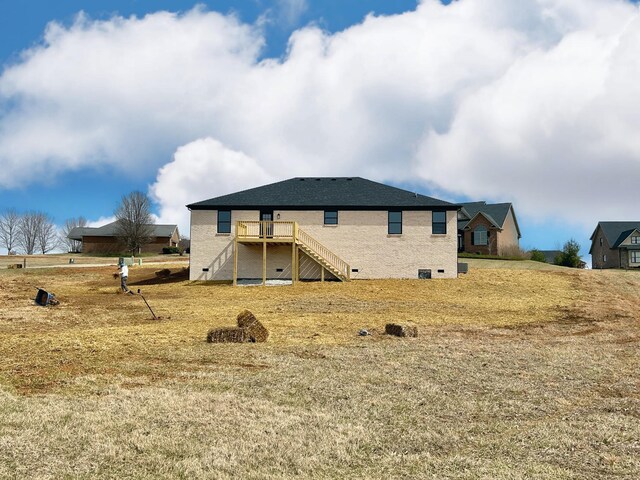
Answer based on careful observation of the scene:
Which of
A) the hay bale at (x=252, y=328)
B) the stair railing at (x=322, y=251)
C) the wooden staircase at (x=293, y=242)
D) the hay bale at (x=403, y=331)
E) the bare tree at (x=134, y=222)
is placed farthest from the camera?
the bare tree at (x=134, y=222)

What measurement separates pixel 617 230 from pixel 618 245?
3.96m

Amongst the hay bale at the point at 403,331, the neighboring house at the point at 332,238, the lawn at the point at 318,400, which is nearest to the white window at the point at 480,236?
the neighboring house at the point at 332,238

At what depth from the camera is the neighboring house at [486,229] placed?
5606 centimetres

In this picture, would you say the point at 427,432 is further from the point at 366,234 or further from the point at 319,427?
the point at 366,234

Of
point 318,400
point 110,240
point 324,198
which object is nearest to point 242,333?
point 318,400

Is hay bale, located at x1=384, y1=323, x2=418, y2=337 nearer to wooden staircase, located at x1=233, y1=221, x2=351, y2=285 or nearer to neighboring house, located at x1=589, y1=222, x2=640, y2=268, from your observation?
wooden staircase, located at x1=233, y1=221, x2=351, y2=285

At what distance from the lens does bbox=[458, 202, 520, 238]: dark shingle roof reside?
5681 centimetres

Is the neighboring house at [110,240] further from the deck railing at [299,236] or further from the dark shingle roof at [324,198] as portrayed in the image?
the deck railing at [299,236]

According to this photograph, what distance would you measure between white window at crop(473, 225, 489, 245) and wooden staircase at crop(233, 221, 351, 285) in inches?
1111

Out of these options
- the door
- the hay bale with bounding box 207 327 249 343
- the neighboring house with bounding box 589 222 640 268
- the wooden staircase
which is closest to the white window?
the neighboring house with bounding box 589 222 640 268

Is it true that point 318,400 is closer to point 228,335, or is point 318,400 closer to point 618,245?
point 228,335

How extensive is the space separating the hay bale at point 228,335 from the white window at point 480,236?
4784cm

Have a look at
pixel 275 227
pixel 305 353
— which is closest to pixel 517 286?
pixel 275 227

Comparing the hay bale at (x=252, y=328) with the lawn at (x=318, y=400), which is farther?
the hay bale at (x=252, y=328)
